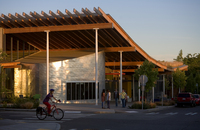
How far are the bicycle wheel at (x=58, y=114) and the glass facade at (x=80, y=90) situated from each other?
1814cm

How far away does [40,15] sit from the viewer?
32312mm

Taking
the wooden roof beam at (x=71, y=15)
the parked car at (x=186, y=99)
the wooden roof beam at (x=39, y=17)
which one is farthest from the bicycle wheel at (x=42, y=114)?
the parked car at (x=186, y=99)

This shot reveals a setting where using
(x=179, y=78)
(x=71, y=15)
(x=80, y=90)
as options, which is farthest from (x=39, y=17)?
(x=179, y=78)

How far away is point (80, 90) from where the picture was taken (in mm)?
38094

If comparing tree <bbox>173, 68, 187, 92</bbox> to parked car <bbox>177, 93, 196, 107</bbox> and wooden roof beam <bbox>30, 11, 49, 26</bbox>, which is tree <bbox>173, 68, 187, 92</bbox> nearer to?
parked car <bbox>177, 93, 196, 107</bbox>

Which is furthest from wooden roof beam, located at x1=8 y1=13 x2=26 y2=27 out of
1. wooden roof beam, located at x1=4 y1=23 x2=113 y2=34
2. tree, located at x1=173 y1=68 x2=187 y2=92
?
tree, located at x1=173 y1=68 x2=187 y2=92

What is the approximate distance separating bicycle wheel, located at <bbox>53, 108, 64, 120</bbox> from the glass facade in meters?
18.1

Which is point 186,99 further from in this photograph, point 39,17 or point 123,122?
point 123,122

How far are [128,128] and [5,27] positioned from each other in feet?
88.5

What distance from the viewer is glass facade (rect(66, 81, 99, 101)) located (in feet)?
122

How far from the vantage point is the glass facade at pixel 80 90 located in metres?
37.1

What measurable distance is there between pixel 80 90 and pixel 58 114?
19751mm

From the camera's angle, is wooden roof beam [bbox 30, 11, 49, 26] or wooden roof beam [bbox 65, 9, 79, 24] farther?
wooden roof beam [bbox 30, 11, 49, 26]

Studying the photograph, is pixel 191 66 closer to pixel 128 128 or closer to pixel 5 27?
pixel 5 27
